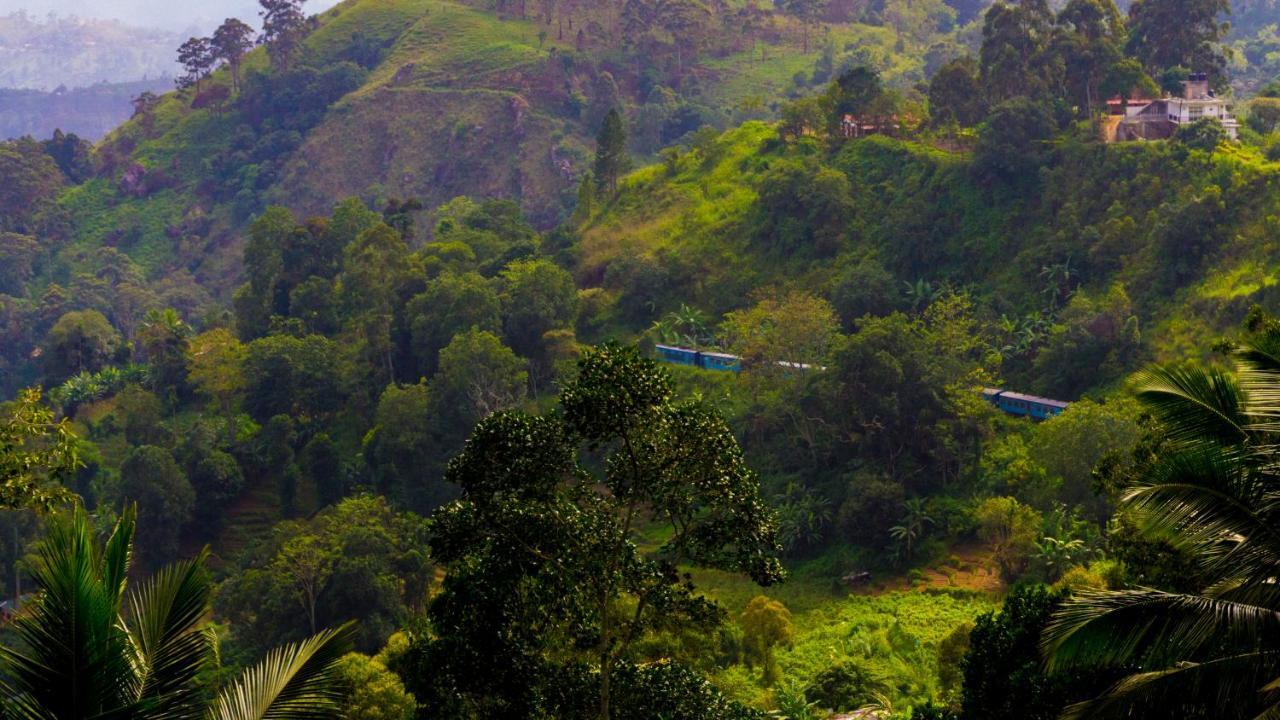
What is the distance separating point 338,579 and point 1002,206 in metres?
30.1

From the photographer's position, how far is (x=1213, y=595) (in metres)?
9.89

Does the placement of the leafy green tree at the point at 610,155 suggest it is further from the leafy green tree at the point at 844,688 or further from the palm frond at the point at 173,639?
the palm frond at the point at 173,639

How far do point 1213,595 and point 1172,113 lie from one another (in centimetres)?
4506

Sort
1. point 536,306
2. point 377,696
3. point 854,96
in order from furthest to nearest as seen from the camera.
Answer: point 854,96 → point 536,306 → point 377,696

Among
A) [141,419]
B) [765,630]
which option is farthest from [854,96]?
[765,630]

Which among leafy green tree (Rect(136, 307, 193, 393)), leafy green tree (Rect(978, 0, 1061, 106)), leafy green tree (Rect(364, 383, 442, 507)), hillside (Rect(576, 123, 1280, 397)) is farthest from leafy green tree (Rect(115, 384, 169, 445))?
leafy green tree (Rect(978, 0, 1061, 106))

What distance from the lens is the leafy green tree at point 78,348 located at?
68.0 metres

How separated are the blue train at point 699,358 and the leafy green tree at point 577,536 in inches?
1286

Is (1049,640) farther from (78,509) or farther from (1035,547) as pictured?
(1035,547)

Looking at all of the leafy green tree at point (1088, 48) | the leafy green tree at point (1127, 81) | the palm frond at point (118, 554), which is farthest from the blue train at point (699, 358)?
the palm frond at point (118, 554)

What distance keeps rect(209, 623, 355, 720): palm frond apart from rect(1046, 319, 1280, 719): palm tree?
18.0 feet

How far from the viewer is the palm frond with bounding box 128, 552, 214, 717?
887 cm

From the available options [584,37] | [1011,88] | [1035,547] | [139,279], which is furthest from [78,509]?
[584,37]

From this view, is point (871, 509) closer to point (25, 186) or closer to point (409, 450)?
point (409, 450)
